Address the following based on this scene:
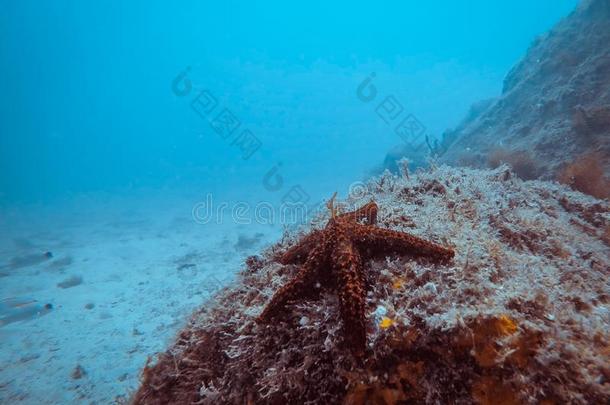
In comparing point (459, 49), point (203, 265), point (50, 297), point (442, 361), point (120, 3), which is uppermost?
point (120, 3)

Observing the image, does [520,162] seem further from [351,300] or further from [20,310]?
[20,310]

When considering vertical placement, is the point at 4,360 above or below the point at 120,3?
below

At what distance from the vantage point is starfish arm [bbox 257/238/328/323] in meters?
2.79

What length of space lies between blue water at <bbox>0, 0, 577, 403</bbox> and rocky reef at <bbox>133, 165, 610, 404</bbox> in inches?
218

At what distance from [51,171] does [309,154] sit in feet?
233

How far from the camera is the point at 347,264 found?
2584mm

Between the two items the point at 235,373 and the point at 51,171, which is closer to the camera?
the point at 235,373

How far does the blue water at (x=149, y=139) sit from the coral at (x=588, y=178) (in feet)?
35.0

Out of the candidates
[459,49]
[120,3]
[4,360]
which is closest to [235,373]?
[4,360]

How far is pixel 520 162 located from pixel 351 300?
35.2 feet

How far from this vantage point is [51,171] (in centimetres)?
8431

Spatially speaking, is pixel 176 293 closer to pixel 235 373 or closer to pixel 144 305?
pixel 144 305

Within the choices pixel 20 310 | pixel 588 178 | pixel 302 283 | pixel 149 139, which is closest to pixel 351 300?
pixel 302 283

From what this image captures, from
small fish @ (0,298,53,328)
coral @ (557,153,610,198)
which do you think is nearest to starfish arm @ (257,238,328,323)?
coral @ (557,153,610,198)
